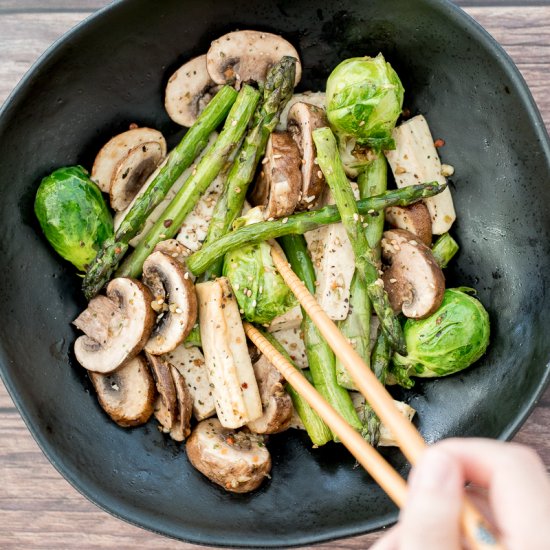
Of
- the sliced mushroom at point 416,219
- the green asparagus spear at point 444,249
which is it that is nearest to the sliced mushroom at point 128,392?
the sliced mushroom at point 416,219

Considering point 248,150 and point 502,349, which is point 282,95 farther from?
point 502,349

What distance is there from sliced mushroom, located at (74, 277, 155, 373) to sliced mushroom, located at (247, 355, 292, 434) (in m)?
0.76

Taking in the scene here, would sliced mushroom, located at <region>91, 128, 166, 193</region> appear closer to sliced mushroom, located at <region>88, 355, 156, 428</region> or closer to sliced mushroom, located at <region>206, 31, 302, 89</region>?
sliced mushroom, located at <region>206, 31, 302, 89</region>

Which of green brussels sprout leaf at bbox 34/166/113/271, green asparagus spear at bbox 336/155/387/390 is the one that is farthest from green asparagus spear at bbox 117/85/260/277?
green asparagus spear at bbox 336/155/387/390

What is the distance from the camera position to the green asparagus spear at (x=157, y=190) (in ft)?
13.0

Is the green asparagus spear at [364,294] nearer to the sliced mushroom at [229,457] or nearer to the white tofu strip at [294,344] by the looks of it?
the white tofu strip at [294,344]

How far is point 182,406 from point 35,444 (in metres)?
1.24

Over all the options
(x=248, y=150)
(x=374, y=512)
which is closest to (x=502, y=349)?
(x=374, y=512)

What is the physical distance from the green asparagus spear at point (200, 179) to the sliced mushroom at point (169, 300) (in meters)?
0.20

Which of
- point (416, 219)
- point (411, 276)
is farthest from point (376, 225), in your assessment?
point (411, 276)

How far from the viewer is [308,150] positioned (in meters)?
3.88

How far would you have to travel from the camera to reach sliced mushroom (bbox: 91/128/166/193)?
412cm

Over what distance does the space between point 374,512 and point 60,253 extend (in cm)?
252

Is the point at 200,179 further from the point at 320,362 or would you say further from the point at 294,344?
the point at 320,362
